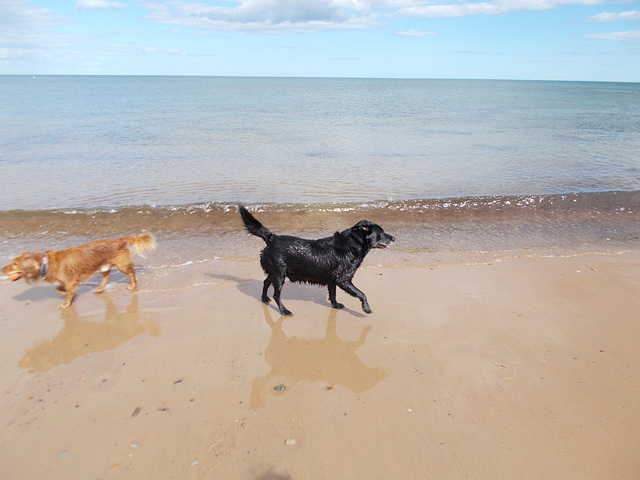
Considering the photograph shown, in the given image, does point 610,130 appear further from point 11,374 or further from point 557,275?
point 11,374

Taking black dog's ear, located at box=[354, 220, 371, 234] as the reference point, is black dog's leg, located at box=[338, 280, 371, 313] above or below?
below

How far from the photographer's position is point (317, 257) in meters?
5.23

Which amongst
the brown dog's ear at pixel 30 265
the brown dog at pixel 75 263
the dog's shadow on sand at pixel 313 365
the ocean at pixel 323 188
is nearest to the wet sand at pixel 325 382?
the dog's shadow on sand at pixel 313 365

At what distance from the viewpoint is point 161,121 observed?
27.5 metres

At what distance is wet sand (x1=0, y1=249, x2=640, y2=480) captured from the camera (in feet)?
9.64

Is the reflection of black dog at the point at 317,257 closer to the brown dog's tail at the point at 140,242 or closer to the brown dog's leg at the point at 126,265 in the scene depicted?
the brown dog's tail at the point at 140,242

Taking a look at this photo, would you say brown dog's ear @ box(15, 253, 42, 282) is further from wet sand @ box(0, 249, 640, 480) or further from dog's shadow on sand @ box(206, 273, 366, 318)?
dog's shadow on sand @ box(206, 273, 366, 318)

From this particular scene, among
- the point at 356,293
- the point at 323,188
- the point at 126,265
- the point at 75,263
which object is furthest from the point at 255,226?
the point at 323,188

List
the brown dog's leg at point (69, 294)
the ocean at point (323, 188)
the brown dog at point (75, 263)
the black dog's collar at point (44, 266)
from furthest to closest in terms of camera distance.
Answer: the ocean at point (323, 188) < the brown dog's leg at point (69, 294) < the black dog's collar at point (44, 266) < the brown dog at point (75, 263)

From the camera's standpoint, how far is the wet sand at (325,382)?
2938 mm

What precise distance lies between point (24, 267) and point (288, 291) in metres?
3.41

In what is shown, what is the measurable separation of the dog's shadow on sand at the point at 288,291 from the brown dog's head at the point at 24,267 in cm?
222

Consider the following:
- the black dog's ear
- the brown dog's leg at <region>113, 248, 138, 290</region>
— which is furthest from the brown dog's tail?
the black dog's ear

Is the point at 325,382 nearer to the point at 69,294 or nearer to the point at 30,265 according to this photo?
the point at 69,294
